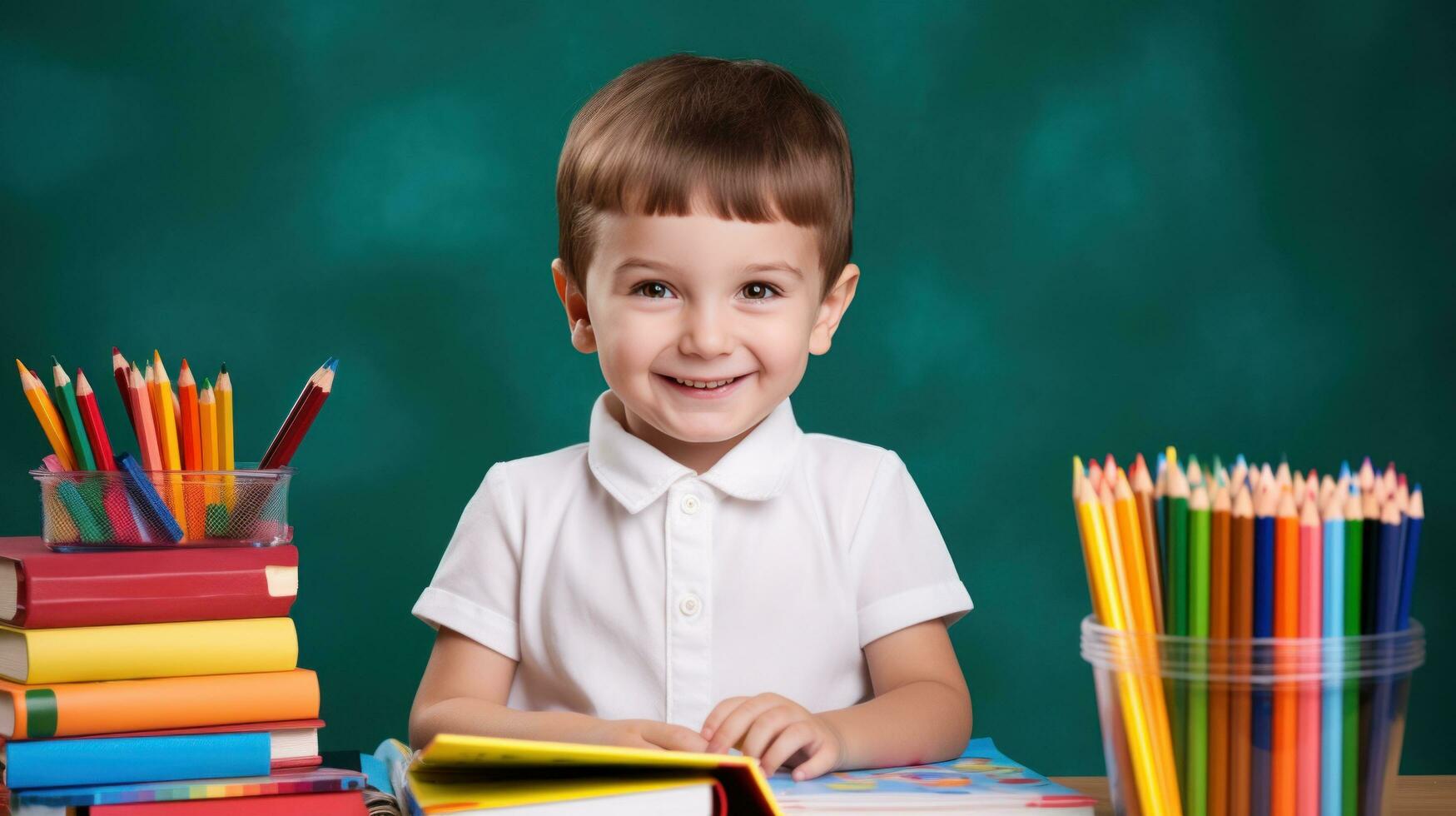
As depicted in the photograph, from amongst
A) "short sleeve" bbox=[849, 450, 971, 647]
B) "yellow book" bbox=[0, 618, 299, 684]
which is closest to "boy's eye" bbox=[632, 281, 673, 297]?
"short sleeve" bbox=[849, 450, 971, 647]

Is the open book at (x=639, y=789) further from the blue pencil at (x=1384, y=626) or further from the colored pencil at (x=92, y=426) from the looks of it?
the colored pencil at (x=92, y=426)

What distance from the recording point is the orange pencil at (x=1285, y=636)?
695 millimetres

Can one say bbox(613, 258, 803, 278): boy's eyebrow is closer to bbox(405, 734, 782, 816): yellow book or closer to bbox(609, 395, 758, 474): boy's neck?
bbox(609, 395, 758, 474): boy's neck

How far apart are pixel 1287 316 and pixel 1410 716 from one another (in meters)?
0.48

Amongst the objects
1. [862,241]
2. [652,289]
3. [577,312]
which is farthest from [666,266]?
[862,241]

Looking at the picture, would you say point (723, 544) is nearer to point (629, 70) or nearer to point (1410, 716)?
point (629, 70)

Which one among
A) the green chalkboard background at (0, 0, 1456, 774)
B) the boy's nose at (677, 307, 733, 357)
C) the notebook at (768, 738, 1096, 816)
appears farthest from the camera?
the green chalkboard background at (0, 0, 1456, 774)

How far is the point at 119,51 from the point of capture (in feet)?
5.86

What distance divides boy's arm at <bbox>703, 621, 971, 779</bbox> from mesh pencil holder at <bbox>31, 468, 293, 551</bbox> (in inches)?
11.3

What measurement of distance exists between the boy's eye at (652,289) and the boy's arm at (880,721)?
0.94 ft

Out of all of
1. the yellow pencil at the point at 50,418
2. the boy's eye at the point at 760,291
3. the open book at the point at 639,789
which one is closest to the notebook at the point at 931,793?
the open book at the point at 639,789

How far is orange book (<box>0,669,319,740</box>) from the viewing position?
0.79 m

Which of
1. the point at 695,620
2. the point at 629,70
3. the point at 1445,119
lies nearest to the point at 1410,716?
the point at 1445,119

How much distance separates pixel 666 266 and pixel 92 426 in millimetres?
362
